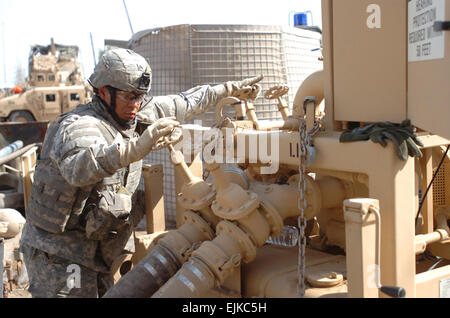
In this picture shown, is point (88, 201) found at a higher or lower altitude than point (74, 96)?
lower

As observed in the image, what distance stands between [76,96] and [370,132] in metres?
15.0

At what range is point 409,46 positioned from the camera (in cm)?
219

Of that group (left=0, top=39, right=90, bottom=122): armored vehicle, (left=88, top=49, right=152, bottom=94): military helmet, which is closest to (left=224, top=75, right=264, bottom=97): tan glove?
(left=88, top=49, right=152, bottom=94): military helmet

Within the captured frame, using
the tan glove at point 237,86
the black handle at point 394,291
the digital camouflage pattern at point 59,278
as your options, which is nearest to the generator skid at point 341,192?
the black handle at point 394,291

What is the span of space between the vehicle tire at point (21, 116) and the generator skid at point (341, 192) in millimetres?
14556

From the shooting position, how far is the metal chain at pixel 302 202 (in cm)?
230

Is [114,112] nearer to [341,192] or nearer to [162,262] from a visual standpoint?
[162,262]

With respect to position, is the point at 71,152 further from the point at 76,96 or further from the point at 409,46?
the point at 76,96

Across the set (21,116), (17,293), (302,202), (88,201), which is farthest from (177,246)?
(21,116)

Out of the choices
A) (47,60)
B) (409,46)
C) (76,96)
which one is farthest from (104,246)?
(47,60)

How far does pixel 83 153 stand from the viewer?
8.86 feet

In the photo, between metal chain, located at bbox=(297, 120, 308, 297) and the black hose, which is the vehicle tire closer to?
the black hose

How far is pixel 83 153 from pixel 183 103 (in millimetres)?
1369

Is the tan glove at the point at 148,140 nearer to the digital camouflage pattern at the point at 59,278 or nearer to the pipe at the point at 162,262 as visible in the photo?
the pipe at the point at 162,262
